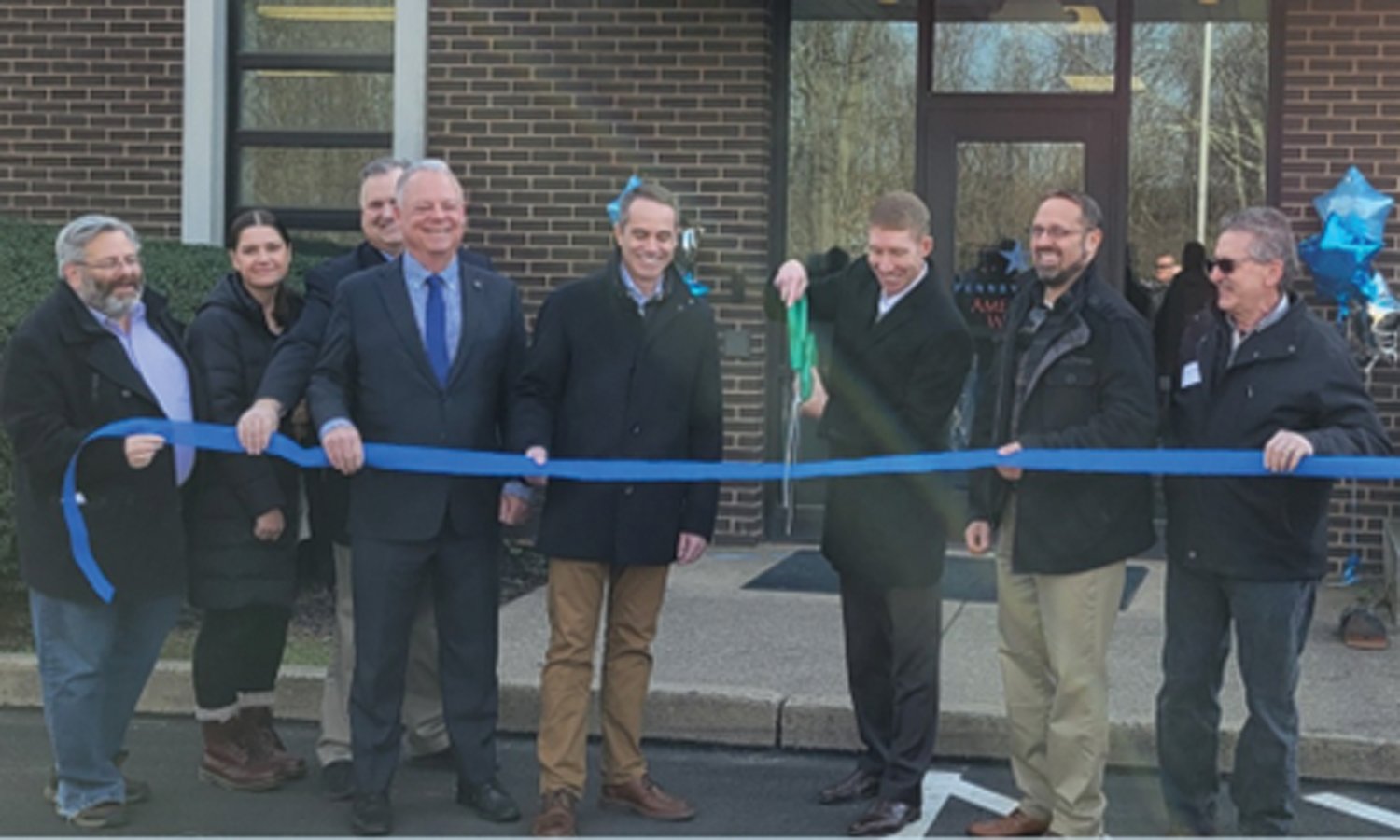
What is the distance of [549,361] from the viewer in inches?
235

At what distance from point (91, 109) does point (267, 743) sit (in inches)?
A: 235

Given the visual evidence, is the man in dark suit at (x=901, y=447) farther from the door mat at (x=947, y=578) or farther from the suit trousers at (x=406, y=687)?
the door mat at (x=947, y=578)

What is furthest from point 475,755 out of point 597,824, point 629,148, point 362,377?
point 629,148

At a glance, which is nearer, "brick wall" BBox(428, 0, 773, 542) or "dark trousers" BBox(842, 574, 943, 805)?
"dark trousers" BBox(842, 574, 943, 805)

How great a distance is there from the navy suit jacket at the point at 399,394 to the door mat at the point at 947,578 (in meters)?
3.75

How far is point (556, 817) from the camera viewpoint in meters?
5.88

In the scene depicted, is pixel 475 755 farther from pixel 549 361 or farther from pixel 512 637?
pixel 512 637

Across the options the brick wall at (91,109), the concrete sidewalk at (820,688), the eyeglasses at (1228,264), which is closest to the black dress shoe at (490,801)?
the concrete sidewalk at (820,688)

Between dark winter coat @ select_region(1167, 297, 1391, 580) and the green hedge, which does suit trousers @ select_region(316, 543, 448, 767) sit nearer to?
the green hedge

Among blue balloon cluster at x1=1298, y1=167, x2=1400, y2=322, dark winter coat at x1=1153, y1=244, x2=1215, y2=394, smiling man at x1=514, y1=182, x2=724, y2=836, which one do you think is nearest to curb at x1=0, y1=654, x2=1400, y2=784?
smiling man at x1=514, y1=182, x2=724, y2=836

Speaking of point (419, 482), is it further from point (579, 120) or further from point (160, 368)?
point (579, 120)

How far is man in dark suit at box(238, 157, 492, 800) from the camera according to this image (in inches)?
248

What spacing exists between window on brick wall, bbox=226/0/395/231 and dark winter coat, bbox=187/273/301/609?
498 centimetres

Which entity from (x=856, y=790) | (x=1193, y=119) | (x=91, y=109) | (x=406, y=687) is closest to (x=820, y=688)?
(x=856, y=790)
